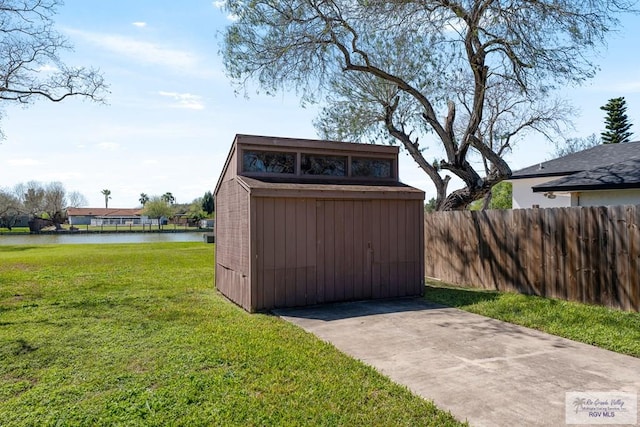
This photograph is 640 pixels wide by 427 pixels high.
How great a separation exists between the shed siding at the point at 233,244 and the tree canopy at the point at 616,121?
27.8m

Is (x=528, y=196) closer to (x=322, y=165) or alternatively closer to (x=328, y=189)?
(x=322, y=165)

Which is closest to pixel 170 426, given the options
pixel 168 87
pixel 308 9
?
pixel 168 87

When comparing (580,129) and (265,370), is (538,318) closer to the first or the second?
(265,370)

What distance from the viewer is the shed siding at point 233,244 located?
6.48 m

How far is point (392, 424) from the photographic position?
2809mm

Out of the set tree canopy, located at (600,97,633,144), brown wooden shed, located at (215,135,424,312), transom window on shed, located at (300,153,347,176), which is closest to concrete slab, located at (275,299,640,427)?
brown wooden shed, located at (215,135,424,312)

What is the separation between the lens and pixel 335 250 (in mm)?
6887

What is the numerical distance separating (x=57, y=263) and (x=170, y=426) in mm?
12077

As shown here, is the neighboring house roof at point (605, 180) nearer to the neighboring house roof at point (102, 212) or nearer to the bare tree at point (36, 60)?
the bare tree at point (36, 60)

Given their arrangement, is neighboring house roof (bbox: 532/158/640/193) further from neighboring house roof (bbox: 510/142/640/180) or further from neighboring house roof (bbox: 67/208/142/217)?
neighboring house roof (bbox: 67/208/142/217)

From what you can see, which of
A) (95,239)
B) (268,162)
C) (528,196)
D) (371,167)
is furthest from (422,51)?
(95,239)

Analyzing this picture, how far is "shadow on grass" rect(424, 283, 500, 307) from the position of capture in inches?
271

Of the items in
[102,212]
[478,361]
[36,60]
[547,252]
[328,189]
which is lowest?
[478,361]

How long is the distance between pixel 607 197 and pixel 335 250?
18.1 feet
